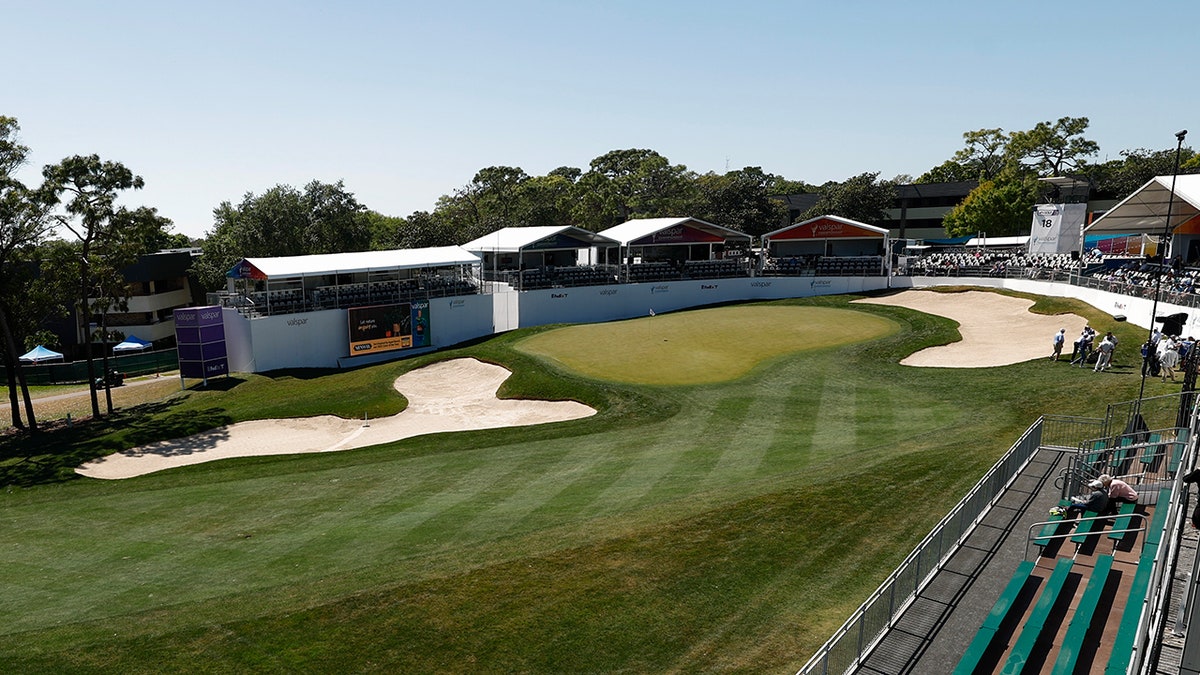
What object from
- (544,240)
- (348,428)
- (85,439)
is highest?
(544,240)

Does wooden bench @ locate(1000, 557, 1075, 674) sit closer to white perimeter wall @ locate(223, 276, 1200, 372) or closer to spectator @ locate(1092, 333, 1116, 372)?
spectator @ locate(1092, 333, 1116, 372)

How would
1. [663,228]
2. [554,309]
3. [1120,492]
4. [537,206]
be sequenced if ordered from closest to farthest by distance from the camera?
1. [1120,492]
2. [554,309]
3. [663,228]
4. [537,206]

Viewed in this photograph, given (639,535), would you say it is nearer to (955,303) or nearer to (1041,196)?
(955,303)

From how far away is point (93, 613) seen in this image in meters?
14.4

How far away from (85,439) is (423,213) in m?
64.4

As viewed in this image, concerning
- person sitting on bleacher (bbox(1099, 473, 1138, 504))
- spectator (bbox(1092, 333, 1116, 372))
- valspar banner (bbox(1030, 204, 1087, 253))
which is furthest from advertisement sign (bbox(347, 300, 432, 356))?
valspar banner (bbox(1030, 204, 1087, 253))

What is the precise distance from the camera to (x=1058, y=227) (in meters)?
69.3

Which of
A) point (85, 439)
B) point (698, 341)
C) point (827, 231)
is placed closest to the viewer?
point (85, 439)

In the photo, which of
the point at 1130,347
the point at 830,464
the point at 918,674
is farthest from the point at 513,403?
the point at 1130,347

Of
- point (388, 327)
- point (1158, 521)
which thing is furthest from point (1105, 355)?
point (388, 327)

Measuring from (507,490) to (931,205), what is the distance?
112726 mm

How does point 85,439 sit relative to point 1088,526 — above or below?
below

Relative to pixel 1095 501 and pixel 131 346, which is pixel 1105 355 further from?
pixel 131 346

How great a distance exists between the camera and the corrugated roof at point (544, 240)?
55844 mm
